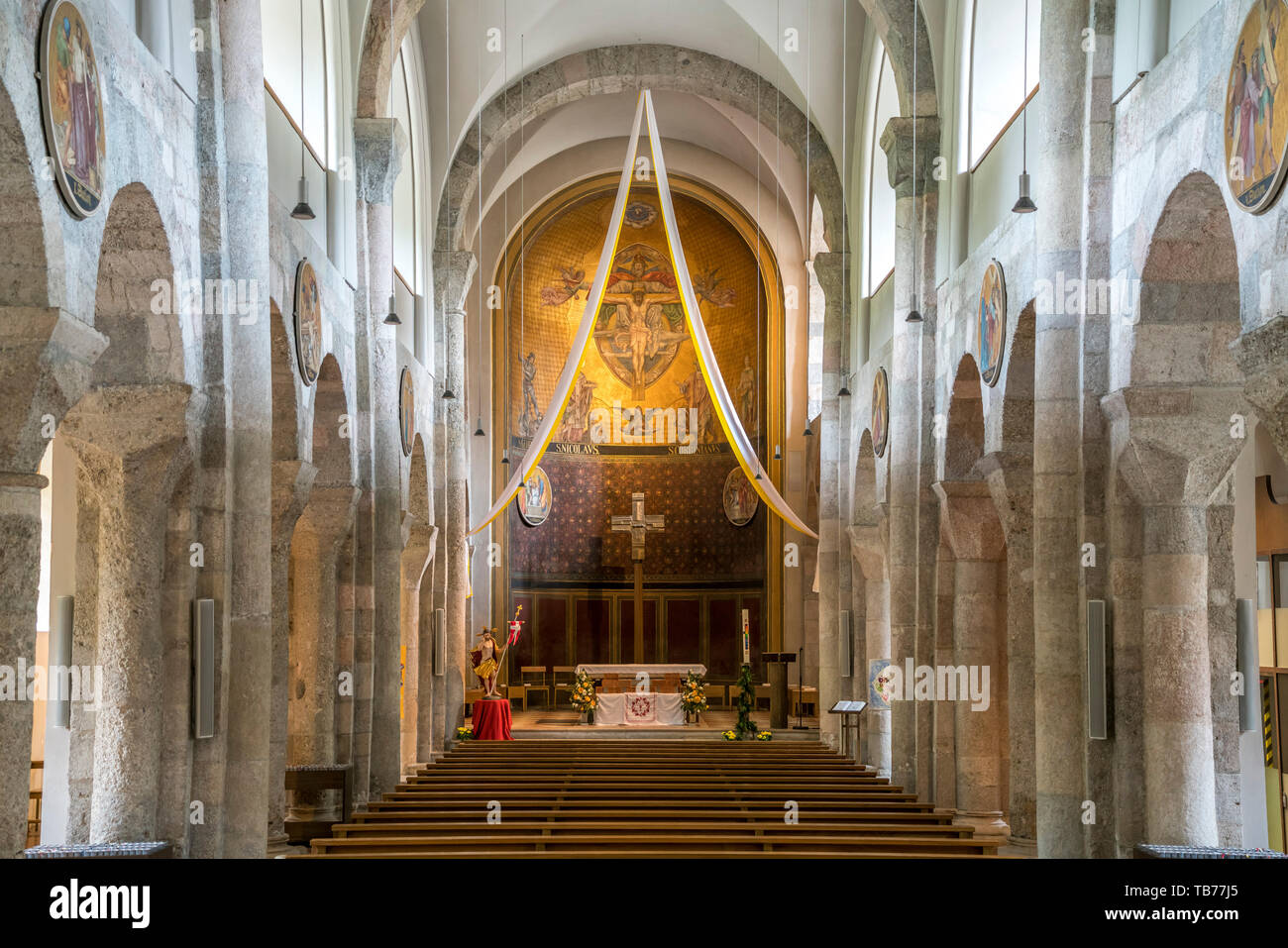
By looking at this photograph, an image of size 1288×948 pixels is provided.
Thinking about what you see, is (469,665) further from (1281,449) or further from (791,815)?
(1281,449)

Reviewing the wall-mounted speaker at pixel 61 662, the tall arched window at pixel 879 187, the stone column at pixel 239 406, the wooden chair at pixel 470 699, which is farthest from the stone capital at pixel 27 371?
the wooden chair at pixel 470 699

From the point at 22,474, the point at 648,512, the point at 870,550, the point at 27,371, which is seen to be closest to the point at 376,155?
the point at 870,550

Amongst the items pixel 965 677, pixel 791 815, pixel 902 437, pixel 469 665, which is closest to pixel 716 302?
pixel 469 665

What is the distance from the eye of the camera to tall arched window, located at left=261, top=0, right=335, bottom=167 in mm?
13359

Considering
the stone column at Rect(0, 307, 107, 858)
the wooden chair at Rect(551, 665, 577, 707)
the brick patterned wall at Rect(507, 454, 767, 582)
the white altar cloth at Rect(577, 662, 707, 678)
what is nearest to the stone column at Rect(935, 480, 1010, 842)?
the stone column at Rect(0, 307, 107, 858)

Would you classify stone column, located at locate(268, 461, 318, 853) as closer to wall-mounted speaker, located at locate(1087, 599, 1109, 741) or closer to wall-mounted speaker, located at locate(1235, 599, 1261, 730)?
wall-mounted speaker, located at locate(1087, 599, 1109, 741)

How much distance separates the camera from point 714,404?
652 inches

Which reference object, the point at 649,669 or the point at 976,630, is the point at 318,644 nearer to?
the point at 976,630

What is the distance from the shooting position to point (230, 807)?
32.1 ft

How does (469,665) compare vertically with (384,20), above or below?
below

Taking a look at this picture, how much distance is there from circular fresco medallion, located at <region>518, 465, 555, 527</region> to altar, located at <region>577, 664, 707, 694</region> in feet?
13.5

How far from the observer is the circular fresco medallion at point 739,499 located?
94.3 ft

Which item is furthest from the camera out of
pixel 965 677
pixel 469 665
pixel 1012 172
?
pixel 469 665

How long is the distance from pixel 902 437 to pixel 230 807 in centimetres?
911
